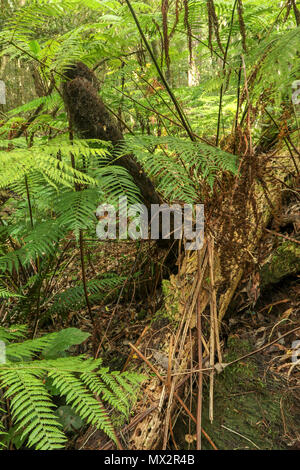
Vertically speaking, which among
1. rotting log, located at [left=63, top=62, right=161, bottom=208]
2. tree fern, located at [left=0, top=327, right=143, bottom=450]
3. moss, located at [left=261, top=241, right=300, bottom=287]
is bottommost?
tree fern, located at [left=0, top=327, right=143, bottom=450]

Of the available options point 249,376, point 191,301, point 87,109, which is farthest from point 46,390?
point 87,109

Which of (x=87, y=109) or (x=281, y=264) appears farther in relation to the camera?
(x=281, y=264)

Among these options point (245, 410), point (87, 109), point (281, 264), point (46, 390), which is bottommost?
point (245, 410)

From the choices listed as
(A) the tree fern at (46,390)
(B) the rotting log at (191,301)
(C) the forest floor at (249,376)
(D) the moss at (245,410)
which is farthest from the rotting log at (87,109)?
(D) the moss at (245,410)

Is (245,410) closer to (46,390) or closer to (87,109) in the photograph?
(46,390)

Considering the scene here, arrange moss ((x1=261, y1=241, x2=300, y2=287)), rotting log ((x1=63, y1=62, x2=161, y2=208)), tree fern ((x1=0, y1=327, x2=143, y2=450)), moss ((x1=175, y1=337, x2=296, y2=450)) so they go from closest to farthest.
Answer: tree fern ((x1=0, y1=327, x2=143, y2=450))
moss ((x1=175, y1=337, x2=296, y2=450))
rotting log ((x1=63, y1=62, x2=161, y2=208))
moss ((x1=261, y1=241, x2=300, y2=287))

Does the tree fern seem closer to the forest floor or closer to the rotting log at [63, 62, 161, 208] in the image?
the forest floor

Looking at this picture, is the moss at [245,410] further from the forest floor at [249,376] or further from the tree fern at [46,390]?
the tree fern at [46,390]

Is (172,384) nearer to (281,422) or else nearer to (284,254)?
(281,422)

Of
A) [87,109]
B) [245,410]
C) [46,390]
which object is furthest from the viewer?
[87,109]

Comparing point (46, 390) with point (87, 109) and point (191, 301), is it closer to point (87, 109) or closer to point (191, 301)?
point (191, 301)

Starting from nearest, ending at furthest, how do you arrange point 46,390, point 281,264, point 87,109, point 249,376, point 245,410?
point 46,390 → point 245,410 → point 249,376 → point 87,109 → point 281,264

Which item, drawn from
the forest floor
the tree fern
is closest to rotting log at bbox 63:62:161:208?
the forest floor

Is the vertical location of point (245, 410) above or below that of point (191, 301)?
below
